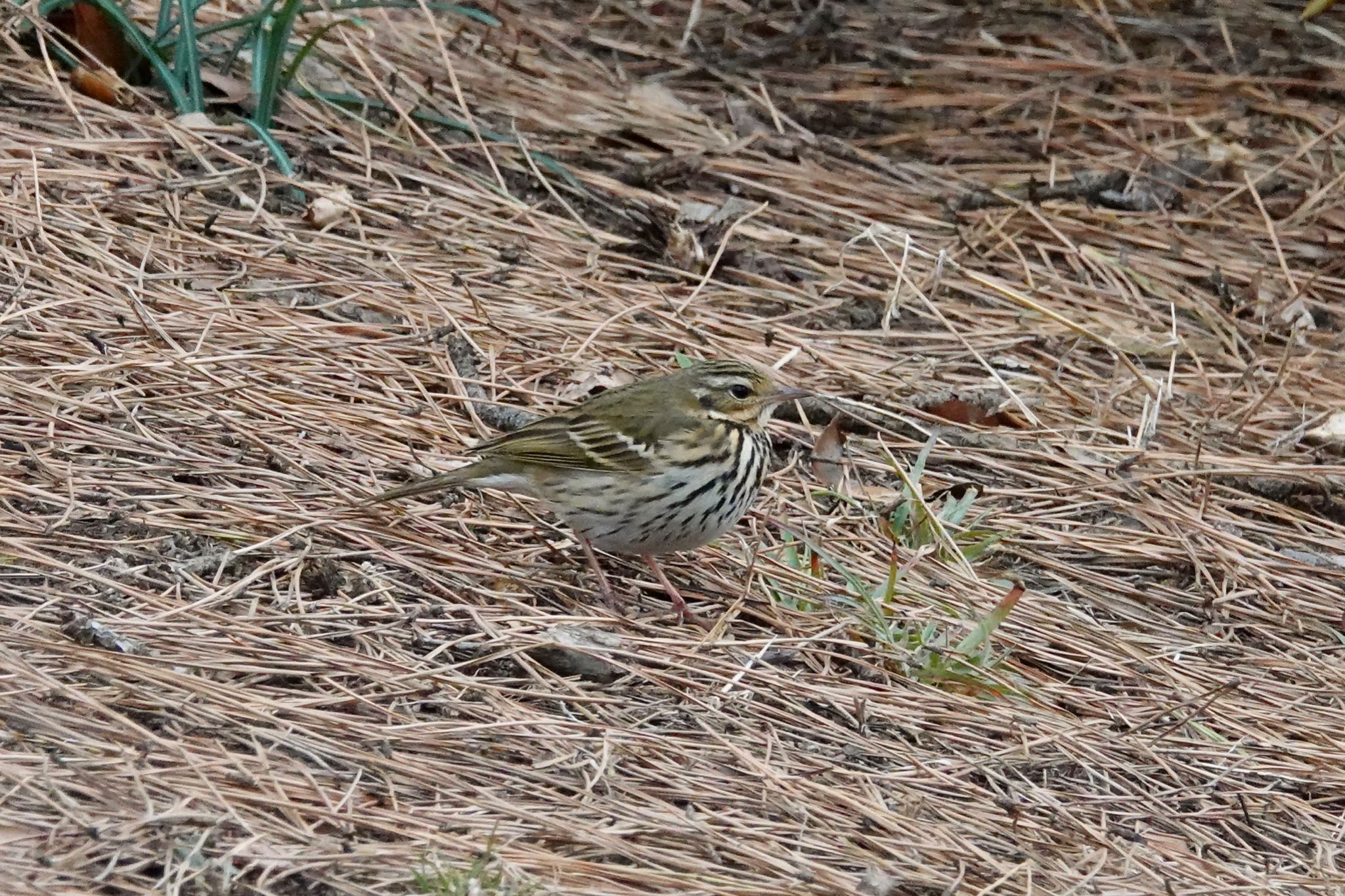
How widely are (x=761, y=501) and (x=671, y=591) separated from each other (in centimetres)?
77

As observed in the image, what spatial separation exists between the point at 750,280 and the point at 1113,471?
1702 millimetres

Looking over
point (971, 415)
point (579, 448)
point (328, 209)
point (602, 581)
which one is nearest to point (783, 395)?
point (579, 448)

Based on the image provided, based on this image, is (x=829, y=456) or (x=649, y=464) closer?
(x=649, y=464)

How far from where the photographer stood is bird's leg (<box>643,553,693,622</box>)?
Answer: 15.1 feet

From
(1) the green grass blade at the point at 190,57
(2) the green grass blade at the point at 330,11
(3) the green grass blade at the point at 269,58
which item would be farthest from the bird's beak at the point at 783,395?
(1) the green grass blade at the point at 190,57

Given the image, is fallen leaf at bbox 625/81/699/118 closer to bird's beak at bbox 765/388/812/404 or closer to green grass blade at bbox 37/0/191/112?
green grass blade at bbox 37/0/191/112

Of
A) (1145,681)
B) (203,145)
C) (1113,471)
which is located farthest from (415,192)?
(1145,681)

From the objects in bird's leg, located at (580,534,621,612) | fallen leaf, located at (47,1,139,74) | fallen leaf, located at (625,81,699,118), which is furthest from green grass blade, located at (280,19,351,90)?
bird's leg, located at (580,534,621,612)

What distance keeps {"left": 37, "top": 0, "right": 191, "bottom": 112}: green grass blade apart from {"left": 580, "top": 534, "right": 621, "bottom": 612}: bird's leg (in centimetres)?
284

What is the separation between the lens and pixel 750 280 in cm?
675

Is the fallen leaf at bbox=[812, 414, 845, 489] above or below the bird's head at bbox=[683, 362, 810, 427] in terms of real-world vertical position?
below

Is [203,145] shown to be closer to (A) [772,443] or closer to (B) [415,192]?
(B) [415,192]

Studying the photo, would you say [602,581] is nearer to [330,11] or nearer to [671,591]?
[671,591]

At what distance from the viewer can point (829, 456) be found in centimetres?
560
